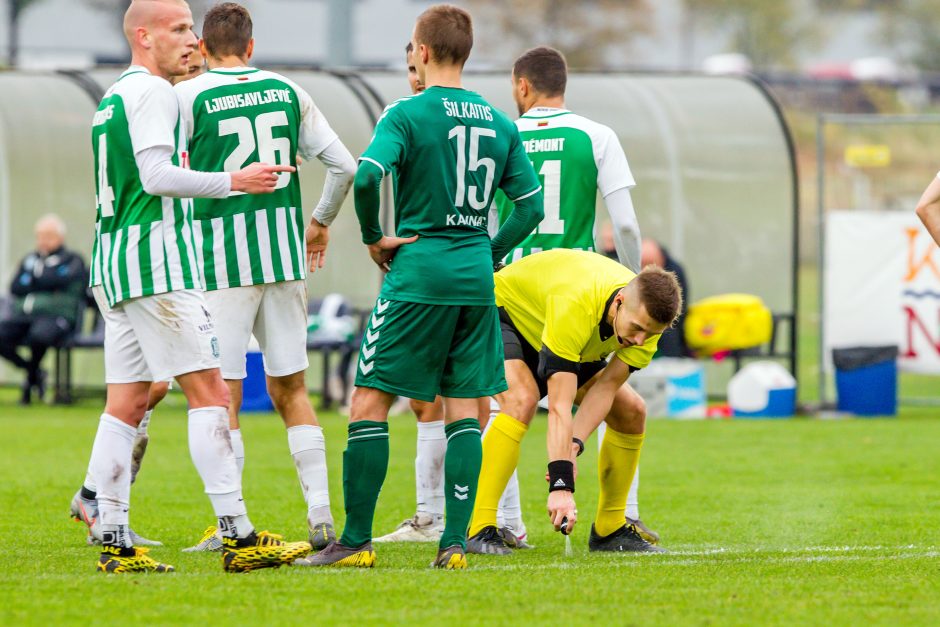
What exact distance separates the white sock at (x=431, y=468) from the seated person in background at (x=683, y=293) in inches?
314

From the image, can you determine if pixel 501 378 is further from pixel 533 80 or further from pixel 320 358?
pixel 320 358

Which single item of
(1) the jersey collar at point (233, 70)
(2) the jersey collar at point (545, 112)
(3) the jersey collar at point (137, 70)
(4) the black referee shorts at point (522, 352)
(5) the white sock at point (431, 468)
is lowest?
(5) the white sock at point (431, 468)

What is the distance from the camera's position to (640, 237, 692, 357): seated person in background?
619 inches

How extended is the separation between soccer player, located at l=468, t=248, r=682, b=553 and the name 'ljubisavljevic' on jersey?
128 cm

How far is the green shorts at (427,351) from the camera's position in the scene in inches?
255

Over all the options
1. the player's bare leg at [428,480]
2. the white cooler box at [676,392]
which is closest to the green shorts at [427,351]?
the player's bare leg at [428,480]

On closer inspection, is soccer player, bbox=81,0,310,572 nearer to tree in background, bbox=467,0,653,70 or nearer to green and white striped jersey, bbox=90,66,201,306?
green and white striped jersey, bbox=90,66,201,306

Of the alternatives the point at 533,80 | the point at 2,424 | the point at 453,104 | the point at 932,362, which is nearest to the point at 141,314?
the point at 453,104

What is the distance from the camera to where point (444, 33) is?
6.48 metres

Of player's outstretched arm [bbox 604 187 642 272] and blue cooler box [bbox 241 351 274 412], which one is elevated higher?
player's outstretched arm [bbox 604 187 642 272]

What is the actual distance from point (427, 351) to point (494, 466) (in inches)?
31.6

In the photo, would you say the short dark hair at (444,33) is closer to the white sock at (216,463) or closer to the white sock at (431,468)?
the white sock at (216,463)

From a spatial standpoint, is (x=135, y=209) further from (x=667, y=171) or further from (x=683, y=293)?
(x=667, y=171)

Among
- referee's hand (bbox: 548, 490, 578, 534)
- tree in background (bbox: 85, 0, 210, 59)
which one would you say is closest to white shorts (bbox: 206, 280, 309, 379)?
referee's hand (bbox: 548, 490, 578, 534)
